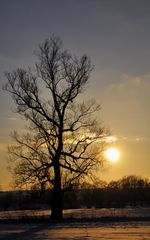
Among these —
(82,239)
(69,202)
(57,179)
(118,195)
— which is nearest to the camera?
(82,239)

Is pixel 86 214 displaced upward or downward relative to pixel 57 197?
downward

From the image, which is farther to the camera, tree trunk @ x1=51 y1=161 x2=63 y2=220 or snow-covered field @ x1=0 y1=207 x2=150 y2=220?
snow-covered field @ x1=0 y1=207 x2=150 y2=220

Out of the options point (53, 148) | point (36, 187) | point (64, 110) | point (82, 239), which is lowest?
point (82, 239)

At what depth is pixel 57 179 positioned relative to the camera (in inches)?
1497

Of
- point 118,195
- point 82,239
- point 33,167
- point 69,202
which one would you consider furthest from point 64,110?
point 118,195

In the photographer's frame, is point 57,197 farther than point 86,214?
No

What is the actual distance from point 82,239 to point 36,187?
719 inches

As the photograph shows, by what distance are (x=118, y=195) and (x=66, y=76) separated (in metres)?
75.6

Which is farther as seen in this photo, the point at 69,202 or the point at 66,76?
the point at 69,202

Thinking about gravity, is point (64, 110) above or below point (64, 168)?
above

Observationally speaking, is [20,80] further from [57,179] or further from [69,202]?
[69,202]

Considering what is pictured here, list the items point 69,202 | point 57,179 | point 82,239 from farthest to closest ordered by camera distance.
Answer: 1. point 69,202
2. point 57,179
3. point 82,239

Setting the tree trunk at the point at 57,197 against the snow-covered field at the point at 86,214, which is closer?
the tree trunk at the point at 57,197

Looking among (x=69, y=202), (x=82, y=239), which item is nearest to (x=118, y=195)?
(x=69, y=202)
